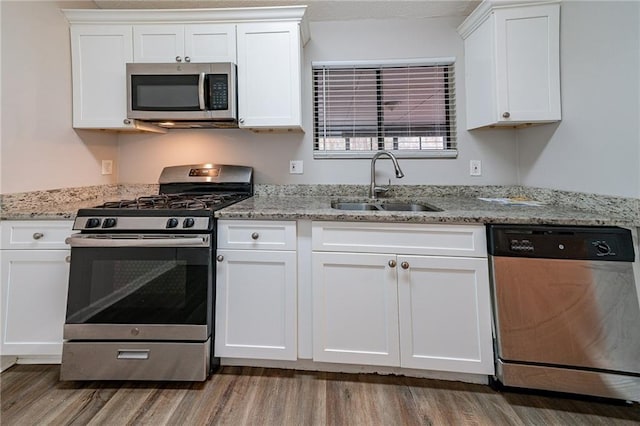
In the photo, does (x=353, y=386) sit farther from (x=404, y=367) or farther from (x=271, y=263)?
(x=271, y=263)

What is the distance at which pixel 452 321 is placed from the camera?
4.59 ft

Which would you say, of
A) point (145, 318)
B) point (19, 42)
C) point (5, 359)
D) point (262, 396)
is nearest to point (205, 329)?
point (145, 318)

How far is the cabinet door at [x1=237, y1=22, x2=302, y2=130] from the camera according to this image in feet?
5.94

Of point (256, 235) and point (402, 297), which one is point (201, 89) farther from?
point (402, 297)

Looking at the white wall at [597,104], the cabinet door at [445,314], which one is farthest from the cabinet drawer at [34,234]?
the white wall at [597,104]

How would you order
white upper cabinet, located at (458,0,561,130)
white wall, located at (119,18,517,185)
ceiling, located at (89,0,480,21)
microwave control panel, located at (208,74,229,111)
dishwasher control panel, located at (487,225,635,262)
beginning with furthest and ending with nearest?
white wall, located at (119,18,517,185), ceiling, located at (89,0,480,21), microwave control panel, located at (208,74,229,111), white upper cabinet, located at (458,0,561,130), dishwasher control panel, located at (487,225,635,262)

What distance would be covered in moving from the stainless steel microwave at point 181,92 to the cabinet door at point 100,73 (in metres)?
0.14

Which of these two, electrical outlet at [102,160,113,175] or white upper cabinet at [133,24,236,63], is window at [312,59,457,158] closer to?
white upper cabinet at [133,24,236,63]

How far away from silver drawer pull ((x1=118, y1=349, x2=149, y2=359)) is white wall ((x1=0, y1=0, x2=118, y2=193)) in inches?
41.7

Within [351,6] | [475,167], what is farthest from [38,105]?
[475,167]

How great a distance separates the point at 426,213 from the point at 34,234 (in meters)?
2.01

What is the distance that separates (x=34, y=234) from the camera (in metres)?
1.50

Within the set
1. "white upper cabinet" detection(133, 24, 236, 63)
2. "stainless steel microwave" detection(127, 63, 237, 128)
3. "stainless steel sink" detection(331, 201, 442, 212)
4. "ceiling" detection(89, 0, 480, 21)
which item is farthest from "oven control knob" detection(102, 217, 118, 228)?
"ceiling" detection(89, 0, 480, 21)

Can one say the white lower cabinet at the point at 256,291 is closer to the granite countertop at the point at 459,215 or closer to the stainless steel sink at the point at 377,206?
the granite countertop at the point at 459,215
